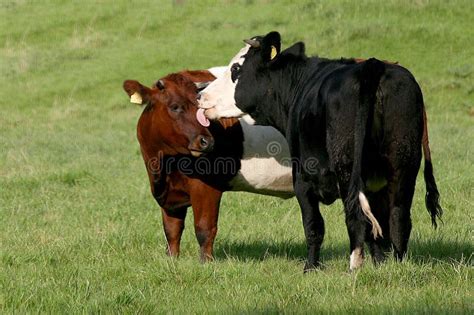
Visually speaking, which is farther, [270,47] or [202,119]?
[202,119]

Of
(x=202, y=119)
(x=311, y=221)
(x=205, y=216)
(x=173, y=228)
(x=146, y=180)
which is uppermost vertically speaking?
(x=202, y=119)

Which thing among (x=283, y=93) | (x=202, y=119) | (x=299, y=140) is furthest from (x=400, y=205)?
(x=202, y=119)

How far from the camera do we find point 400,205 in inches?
268

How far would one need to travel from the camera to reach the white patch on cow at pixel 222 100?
8055 millimetres

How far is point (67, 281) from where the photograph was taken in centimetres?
656

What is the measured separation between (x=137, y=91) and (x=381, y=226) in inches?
101

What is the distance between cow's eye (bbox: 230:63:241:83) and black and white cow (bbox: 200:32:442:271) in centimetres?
66

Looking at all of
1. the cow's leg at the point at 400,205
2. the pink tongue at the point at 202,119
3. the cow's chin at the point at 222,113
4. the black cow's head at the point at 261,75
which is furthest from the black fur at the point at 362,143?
the pink tongue at the point at 202,119

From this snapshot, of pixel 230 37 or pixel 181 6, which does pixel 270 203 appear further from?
pixel 181 6

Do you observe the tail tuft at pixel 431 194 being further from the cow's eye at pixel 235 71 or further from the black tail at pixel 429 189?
the cow's eye at pixel 235 71

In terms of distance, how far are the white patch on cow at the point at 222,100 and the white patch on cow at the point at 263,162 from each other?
372mm

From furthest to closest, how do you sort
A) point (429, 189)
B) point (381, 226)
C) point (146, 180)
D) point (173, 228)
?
point (146, 180)
point (173, 228)
point (429, 189)
point (381, 226)

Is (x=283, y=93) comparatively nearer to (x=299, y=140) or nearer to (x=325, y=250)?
(x=299, y=140)

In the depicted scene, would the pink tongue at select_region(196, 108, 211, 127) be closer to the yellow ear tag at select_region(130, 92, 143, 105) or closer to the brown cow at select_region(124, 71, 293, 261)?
the brown cow at select_region(124, 71, 293, 261)
